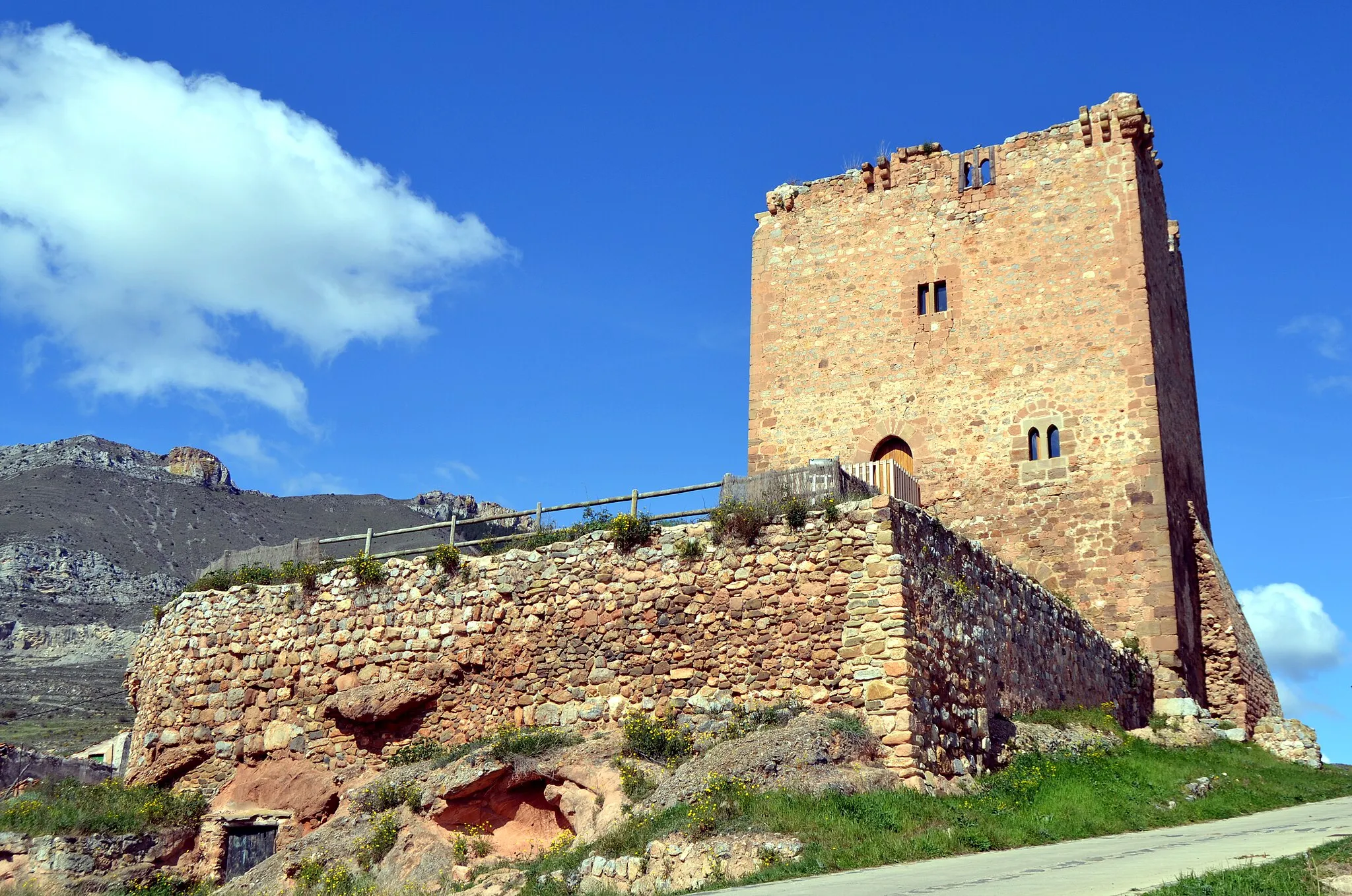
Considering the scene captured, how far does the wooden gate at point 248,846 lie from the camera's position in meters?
17.2

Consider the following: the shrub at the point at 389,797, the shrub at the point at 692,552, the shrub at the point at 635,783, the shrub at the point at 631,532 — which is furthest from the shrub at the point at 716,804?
the shrub at the point at 389,797

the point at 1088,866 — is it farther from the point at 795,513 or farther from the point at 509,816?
the point at 509,816

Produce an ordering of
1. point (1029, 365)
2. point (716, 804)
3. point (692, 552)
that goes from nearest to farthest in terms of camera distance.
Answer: point (716, 804) → point (692, 552) → point (1029, 365)

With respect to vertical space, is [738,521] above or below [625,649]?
above

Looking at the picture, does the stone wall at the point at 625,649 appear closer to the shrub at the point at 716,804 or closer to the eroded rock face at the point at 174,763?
the eroded rock face at the point at 174,763

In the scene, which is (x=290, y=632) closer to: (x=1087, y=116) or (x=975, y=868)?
(x=975, y=868)

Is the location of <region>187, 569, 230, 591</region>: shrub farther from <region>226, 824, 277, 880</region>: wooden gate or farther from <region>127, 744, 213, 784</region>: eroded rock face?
<region>226, 824, 277, 880</region>: wooden gate

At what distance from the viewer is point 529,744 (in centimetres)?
1521

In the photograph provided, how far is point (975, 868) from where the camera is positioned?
10422mm

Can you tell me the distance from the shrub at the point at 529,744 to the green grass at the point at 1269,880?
8175mm

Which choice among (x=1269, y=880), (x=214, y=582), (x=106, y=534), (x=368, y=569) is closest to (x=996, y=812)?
(x=1269, y=880)

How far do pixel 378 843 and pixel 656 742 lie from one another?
144 inches

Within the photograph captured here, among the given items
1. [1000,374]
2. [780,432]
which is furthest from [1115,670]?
[780,432]

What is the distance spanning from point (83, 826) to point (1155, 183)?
2221cm
